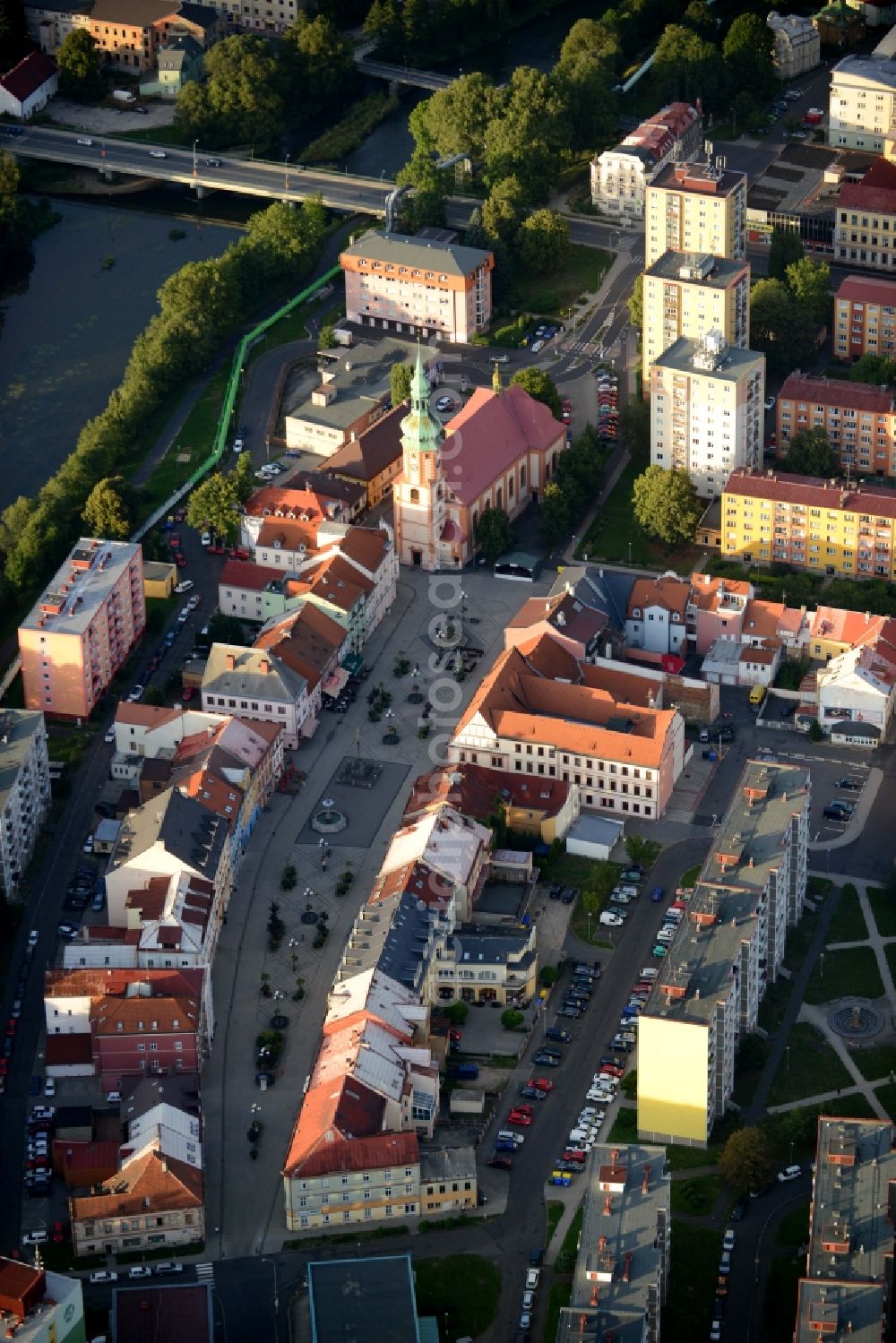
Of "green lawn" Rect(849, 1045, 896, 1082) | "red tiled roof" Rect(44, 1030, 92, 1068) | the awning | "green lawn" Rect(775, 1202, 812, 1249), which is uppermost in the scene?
"red tiled roof" Rect(44, 1030, 92, 1068)

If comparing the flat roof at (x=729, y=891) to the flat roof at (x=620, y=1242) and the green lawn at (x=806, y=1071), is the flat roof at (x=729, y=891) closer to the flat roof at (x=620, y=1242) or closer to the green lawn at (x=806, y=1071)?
the green lawn at (x=806, y=1071)

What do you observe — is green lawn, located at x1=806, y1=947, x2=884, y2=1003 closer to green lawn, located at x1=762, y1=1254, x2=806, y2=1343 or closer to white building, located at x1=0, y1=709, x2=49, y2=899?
green lawn, located at x1=762, y1=1254, x2=806, y2=1343

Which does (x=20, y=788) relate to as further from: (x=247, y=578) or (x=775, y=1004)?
(x=775, y=1004)

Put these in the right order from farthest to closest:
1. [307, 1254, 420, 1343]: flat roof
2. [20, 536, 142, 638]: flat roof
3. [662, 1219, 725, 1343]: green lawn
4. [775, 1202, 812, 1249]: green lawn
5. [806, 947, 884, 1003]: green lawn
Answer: [20, 536, 142, 638]: flat roof
[806, 947, 884, 1003]: green lawn
[775, 1202, 812, 1249]: green lawn
[662, 1219, 725, 1343]: green lawn
[307, 1254, 420, 1343]: flat roof

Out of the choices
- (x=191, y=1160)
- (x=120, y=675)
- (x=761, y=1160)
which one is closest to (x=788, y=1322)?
(x=761, y=1160)

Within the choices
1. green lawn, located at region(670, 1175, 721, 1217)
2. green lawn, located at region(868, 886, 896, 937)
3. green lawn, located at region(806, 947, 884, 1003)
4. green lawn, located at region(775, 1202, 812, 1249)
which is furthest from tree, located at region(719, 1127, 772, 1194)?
green lawn, located at region(868, 886, 896, 937)

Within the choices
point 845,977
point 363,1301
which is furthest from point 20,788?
point 845,977

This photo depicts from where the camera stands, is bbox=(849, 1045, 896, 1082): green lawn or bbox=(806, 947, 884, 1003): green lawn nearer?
bbox=(849, 1045, 896, 1082): green lawn

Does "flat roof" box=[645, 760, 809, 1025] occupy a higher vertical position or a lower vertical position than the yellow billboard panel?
higher
